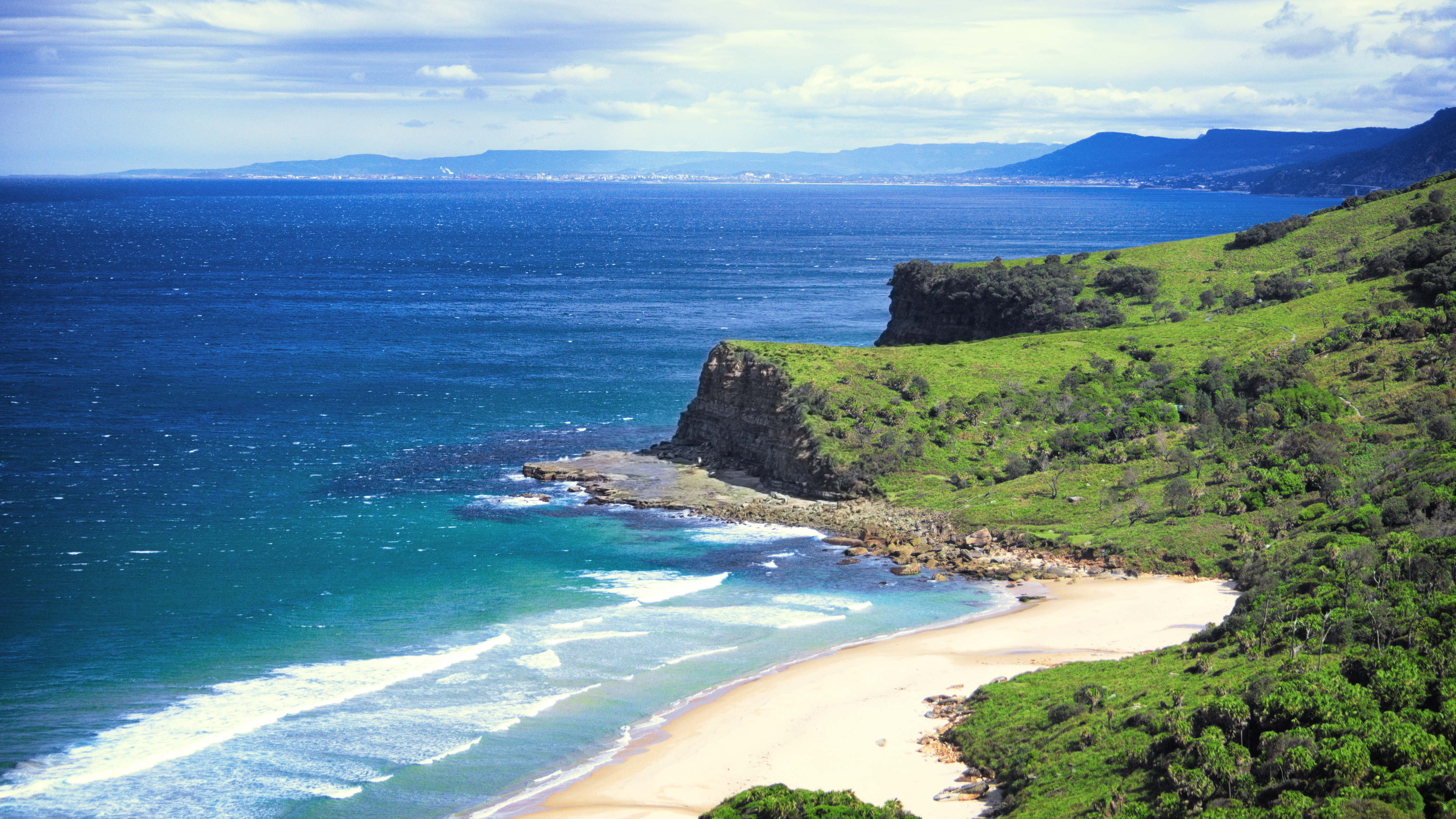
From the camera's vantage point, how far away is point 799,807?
2872 cm

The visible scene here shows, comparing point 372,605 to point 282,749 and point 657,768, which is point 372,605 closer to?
point 282,749

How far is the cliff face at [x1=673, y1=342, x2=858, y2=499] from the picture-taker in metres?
Result: 70.2

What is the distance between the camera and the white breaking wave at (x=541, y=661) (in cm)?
4522

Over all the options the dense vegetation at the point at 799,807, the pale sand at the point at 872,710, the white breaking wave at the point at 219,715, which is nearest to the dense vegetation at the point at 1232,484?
the pale sand at the point at 872,710

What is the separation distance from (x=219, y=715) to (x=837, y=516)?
35.4 m

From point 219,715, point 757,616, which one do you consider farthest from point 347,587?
point 757,616

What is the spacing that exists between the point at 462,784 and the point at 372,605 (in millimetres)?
17975

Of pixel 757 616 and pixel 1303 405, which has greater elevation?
pixel 1303 405

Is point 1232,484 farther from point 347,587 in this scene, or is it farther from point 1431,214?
point 1431,214

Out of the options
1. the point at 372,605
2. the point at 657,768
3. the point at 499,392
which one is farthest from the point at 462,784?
the point at 499,392

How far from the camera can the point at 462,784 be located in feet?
118

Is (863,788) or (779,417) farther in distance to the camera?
(779,417)

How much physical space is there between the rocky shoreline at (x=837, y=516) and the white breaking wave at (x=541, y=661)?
18365mm

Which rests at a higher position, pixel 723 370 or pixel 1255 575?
pixel 723 370
